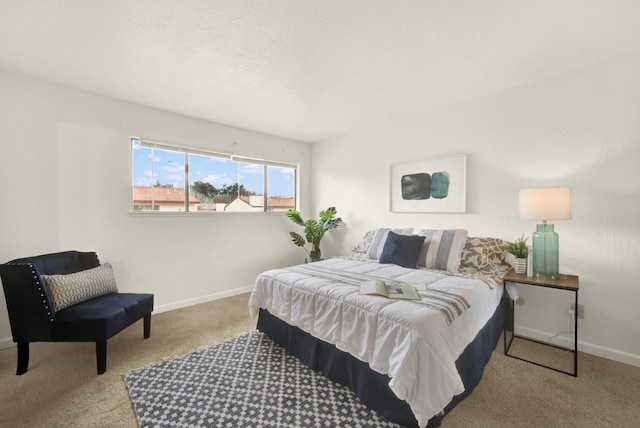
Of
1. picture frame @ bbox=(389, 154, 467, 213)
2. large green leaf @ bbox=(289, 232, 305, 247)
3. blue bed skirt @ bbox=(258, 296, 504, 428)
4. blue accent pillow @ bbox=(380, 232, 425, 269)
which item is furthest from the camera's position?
large green leaf @ bbox=(289, 232, 305, 247)

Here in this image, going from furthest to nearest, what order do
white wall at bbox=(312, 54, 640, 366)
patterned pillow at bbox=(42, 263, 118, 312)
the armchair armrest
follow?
white wall at bbox=(312, 54, 640, 366) → patterned pillow at bbox=(42, 263, 118, 312) → the armchair armrest

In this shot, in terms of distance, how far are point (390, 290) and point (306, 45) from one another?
1844 millimetres

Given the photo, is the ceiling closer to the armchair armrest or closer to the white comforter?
the armchair armrest

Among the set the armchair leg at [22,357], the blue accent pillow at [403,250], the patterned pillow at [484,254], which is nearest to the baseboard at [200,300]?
the armchair leg at [22,357]

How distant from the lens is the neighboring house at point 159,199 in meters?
3.24

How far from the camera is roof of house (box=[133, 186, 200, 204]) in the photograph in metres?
3.24

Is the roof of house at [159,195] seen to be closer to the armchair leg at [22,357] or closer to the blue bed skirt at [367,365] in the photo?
the armchair leg at [22,357]

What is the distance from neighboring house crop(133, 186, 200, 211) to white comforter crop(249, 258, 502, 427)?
172 cm

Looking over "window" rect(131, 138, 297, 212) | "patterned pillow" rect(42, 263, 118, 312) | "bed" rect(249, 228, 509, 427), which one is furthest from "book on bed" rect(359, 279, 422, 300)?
"window" rect(131, 138, 297, 212)

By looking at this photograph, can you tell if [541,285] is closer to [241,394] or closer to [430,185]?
[430,185]

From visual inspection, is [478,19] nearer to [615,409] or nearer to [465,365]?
[465,365]

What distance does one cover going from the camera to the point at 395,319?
62.2 inches

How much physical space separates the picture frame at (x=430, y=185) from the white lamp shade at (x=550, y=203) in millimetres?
827

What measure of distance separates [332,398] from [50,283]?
220 cm
